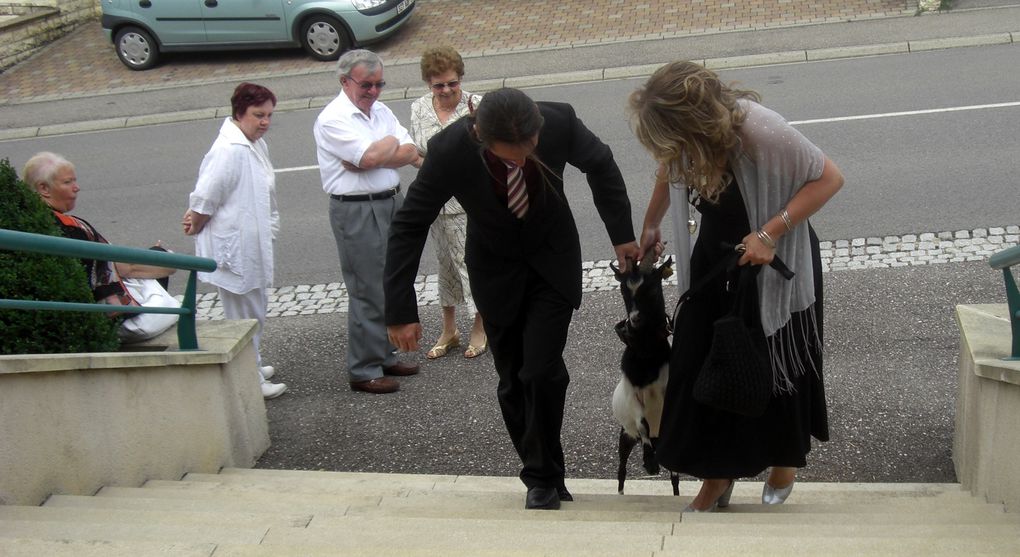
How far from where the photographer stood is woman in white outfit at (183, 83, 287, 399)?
6129mm

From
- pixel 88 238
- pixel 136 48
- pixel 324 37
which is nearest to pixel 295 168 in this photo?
pixel 324 37

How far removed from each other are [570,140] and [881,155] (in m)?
6.84

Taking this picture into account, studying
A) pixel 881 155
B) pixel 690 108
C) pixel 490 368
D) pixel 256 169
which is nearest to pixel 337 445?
pixel 490 368

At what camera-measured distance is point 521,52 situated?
16328 mm

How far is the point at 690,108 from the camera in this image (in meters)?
3.55

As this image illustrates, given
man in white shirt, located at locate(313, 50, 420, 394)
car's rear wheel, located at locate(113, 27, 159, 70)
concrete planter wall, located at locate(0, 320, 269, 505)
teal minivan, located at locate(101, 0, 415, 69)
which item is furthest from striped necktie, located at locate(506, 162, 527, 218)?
car's rear wheel, located at locate(113, 27, 159, 70)

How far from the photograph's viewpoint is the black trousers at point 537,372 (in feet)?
14.6

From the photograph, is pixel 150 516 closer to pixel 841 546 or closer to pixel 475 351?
pixel 841 546

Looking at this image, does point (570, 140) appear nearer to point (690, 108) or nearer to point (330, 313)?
point (690, 108)

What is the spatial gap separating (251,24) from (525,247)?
1387 cm

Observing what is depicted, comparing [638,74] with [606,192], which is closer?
[606,192]

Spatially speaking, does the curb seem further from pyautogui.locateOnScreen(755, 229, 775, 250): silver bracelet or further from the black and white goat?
pyautogui.locateOnScreen(755, 229, 775, 250): silver bracelet

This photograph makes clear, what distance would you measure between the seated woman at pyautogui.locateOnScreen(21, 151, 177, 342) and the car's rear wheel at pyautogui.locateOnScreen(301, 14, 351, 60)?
37.8 ft

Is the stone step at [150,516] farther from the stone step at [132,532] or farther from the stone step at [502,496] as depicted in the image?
the stone step at [502,496]
